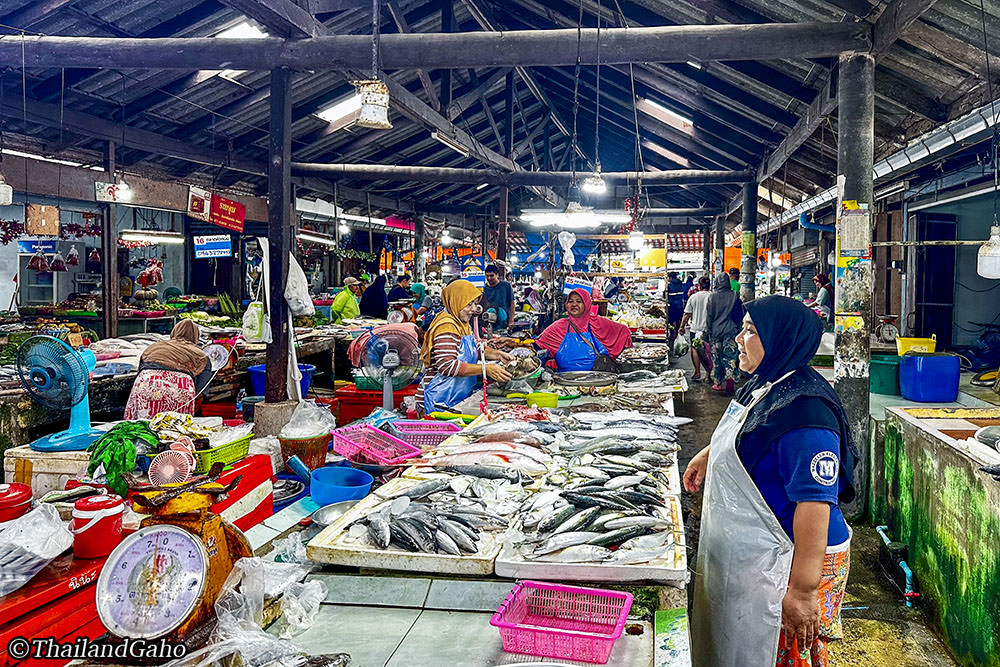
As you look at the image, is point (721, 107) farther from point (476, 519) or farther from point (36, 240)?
point (36, 240)

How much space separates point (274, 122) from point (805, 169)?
9786 millimetres

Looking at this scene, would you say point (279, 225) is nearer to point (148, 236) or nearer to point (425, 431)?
point (425, 431)

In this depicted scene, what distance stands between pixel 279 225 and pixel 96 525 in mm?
4676

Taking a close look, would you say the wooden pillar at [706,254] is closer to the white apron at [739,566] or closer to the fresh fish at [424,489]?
the fresh fish at [424,489]

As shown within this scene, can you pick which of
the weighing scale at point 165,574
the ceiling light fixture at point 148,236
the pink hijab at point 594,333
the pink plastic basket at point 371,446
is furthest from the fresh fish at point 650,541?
the ceiling light fixture at point 148,236

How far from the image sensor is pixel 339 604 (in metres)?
2.60

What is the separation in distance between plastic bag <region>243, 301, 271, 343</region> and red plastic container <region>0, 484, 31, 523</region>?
385 centimetres

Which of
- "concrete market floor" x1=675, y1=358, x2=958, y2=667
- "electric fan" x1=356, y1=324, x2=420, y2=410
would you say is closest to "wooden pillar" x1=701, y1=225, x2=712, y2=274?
"concrete market floor" x1=675, y1=358, x2=958, y2=667

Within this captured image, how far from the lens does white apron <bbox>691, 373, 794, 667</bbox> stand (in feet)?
8.63

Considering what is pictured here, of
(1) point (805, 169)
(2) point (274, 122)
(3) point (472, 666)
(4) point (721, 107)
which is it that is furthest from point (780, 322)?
(1) point (805, 169)

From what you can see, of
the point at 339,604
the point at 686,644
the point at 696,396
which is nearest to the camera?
the point at 686,644

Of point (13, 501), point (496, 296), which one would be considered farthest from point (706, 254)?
point (13, 501)

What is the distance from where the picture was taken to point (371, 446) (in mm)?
4645

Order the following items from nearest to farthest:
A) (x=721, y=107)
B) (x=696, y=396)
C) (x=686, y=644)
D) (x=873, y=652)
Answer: (x=686, y=644), (x=873, y=652), (x=721, y=107), (x=696, y=396)
